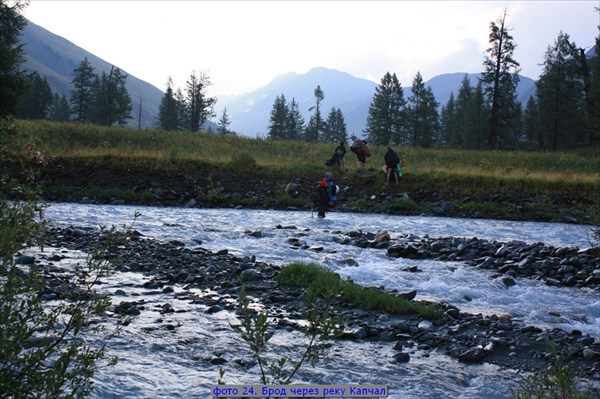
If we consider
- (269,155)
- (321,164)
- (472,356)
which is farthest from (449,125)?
(472,356)

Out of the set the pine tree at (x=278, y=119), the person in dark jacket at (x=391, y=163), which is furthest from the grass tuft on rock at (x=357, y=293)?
the pine tree at (x=278, y=119)

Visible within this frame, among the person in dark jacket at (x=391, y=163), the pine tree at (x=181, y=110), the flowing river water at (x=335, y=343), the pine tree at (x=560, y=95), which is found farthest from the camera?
the pine tree at (x=181, y=110)

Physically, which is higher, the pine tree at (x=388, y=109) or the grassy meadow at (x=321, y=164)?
the pine tree at (x=388, y=109)

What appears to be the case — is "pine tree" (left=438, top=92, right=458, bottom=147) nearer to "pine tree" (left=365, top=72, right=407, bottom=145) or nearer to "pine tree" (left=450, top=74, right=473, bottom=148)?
"pine tree" (left=450, top=74, right=473, bottom=148)

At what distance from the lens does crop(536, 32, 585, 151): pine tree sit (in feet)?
193

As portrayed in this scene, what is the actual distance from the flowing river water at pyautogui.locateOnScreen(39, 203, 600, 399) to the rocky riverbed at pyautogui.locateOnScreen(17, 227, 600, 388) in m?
0.29

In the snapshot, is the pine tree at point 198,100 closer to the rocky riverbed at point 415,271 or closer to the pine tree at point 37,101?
the pine tree at point 37,101

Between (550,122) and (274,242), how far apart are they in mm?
57256

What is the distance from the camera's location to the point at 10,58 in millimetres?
29188

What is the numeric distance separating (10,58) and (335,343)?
30889mm

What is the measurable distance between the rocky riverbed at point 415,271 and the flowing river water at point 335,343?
0.97 ft

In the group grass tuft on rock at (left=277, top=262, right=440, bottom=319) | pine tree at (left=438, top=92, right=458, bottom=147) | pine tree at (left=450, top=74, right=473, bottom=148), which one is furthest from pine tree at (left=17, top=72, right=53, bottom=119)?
grass tuft on rock at (left=277, top=262, right=440, bottom=319)

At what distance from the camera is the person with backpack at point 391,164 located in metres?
24.2

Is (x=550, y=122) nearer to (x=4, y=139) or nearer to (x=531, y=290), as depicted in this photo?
(x=531, y=290)
